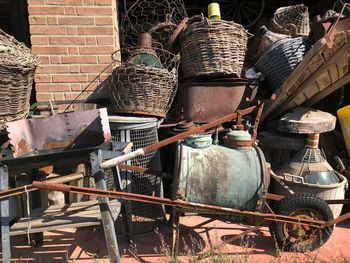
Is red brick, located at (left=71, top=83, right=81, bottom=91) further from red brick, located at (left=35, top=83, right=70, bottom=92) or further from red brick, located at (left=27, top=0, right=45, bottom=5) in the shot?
red brick, located at (left=27, top=0, right=45, bottom=5)

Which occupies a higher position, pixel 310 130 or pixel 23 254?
pixel 310 130

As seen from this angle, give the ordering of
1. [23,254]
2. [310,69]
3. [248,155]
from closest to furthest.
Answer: [248,155] → [23,254] → [310,69]

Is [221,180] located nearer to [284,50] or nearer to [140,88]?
[140,88]

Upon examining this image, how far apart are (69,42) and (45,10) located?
1.28 ft

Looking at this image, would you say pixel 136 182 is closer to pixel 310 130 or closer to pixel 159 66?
pixel 159 66

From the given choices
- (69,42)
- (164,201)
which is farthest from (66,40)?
(164,201)

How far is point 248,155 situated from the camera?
2.80m

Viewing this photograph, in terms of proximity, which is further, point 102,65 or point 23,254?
point 102,65

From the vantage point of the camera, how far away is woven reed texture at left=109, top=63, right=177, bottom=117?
3.18 metres

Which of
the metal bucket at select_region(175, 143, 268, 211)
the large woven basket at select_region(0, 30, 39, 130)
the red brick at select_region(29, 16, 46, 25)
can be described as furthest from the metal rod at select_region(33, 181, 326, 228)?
the red brick at select_region(29, 16, 46, 25)

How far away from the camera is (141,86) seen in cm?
320

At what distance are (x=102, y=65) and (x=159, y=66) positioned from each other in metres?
0.70

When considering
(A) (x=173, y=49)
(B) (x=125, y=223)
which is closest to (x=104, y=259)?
(B) (x=125, y=223)

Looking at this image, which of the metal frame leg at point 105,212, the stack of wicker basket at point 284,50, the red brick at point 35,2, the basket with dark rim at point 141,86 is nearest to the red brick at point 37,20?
the red brick at point 35,2
